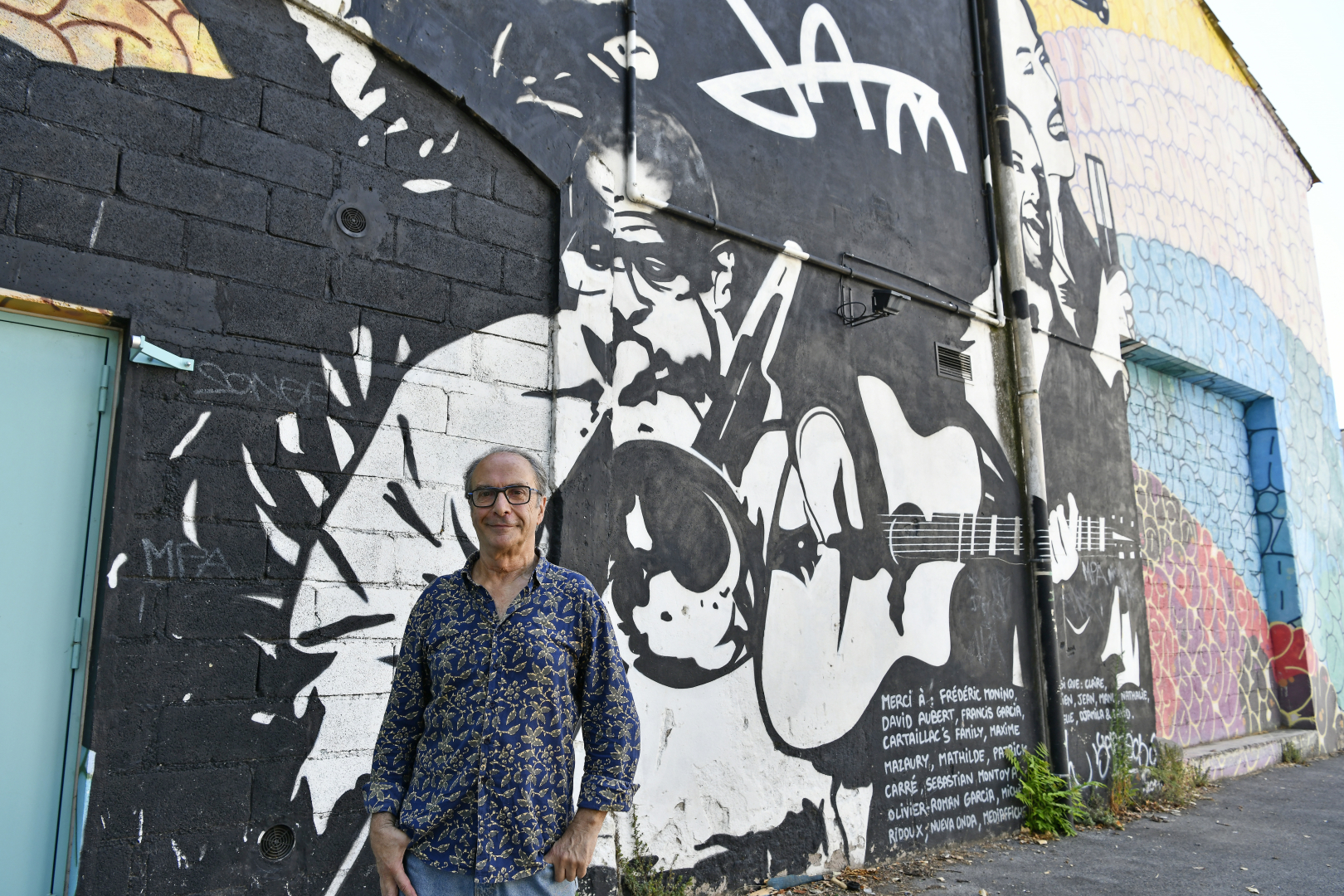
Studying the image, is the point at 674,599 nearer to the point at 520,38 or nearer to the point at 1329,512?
the point at 520,38

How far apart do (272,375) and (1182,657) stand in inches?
317

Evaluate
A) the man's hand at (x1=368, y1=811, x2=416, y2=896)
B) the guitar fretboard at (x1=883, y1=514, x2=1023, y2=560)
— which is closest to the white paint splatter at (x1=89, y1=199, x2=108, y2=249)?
the man's hand at (x1=368, y1=811, x2=416, y2=896)

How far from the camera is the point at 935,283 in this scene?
593cm

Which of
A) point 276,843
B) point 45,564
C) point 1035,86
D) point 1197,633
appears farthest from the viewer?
point 1197,633

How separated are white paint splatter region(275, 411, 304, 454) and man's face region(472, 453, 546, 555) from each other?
1228mm

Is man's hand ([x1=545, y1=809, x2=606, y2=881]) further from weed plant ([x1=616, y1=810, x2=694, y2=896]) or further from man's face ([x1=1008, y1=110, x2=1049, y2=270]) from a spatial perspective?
man's face ([x1=1008, y1=110, x2=1049, y2=270])

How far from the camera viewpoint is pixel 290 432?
3154 mm

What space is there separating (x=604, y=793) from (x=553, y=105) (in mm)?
3190

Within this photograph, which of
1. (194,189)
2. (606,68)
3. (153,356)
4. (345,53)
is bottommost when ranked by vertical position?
(153,356)

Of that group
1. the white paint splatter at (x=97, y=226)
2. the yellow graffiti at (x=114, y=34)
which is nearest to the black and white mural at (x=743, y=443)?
the yellow graffiti at (x=114, y=34)

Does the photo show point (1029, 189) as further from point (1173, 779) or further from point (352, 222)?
point (352, 222)

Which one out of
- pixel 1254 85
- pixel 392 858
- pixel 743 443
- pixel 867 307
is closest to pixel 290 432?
pixel 392 858

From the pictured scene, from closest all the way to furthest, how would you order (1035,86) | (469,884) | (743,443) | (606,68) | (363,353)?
(469,884), (363,353), (606,68), (743,443), (1035,86)

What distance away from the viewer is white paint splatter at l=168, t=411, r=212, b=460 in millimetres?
2914
